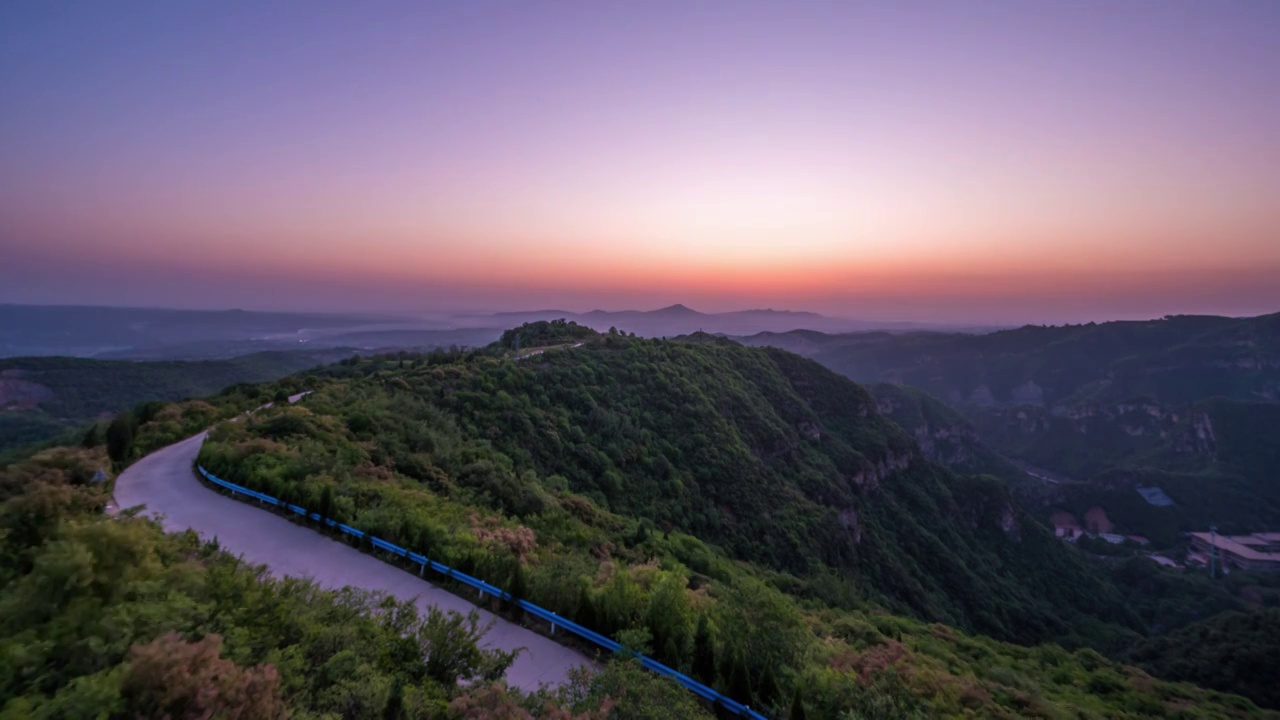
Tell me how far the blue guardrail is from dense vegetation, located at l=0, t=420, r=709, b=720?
475 mm

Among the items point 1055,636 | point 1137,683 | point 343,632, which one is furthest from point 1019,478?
point 343,632

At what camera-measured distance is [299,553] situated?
393 inches

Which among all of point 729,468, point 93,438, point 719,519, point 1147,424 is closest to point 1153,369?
point 1147,424

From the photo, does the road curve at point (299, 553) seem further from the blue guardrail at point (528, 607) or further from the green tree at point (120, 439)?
the green tree at point (120, 439)

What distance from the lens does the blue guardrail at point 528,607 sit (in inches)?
263

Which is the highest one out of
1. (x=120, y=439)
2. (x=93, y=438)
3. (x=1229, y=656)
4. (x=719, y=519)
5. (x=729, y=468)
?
(x=120, y=439)

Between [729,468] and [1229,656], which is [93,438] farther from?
[1229,656]

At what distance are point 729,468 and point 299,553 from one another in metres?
28.4

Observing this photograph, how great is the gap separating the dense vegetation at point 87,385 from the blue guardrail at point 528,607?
45.4 metres

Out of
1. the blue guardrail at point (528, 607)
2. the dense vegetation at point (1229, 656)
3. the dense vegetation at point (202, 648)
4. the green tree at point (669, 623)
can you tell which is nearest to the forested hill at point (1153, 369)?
the dense vegetation at point (1229, 656)

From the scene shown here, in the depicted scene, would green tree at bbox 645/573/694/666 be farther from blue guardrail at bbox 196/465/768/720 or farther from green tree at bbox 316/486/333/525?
green tree at bbox 316/486/333/525

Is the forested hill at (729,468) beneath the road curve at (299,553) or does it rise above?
beneath

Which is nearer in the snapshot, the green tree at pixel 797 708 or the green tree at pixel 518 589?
the green tree at pixel 797 708

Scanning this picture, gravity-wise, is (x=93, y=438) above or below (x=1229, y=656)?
above
